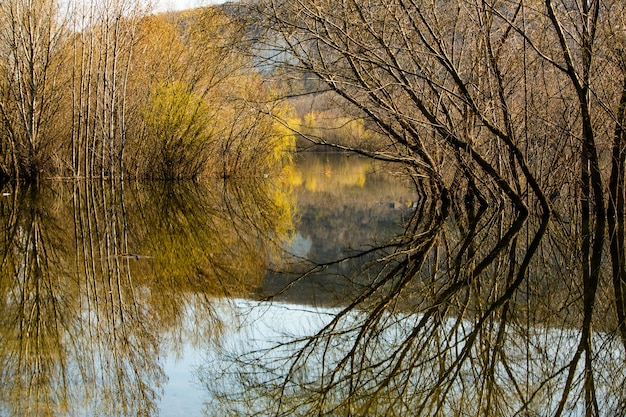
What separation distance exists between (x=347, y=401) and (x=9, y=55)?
20086 millimetres

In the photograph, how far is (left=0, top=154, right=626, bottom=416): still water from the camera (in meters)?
3.45

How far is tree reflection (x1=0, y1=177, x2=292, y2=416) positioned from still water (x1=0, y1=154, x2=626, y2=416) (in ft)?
0.07

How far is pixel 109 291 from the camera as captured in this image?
5.98 m

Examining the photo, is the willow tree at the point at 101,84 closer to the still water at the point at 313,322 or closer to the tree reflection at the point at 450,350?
the still water at the point at 313,322

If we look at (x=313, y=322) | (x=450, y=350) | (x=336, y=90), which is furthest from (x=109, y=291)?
(x=336, y=90)

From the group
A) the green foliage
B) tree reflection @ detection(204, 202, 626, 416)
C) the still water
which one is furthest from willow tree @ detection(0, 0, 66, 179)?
tree reflection @ detection(204, 202, 626, 416)

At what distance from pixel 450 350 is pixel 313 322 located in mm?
1170

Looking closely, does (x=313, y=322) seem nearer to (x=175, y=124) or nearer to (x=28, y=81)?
(x=175, y=124)

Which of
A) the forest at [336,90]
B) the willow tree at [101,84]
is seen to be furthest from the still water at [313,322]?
the willow tree at [101,84]

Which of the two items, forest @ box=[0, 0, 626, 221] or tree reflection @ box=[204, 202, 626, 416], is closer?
tree reflection @ box=[204, 202, 626, 416]

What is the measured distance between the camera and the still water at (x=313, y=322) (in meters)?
3.45

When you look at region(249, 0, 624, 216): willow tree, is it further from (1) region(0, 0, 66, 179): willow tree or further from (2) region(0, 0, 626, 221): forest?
(1) region(0, 0, 66, 179): willow tree

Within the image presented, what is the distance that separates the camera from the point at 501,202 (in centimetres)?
1267

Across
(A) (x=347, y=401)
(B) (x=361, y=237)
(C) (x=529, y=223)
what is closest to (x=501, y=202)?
(C) (x=529, y=223)
